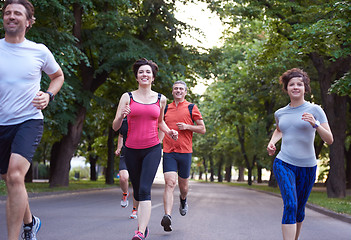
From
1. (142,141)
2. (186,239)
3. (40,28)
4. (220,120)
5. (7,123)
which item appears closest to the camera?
(7,123)

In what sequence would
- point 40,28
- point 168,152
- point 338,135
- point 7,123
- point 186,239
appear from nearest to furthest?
point 7,123
point 186,239
point 168,152
point 40,28
point 338,135

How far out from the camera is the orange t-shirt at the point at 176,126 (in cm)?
762

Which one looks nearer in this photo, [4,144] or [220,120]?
[4,144]

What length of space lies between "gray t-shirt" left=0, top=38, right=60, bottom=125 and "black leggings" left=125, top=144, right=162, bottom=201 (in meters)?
1.66

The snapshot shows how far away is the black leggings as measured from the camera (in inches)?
220

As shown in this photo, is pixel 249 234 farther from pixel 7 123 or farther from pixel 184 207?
pixel 7 123

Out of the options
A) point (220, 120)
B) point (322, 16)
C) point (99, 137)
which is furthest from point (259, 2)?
point (99, 137)

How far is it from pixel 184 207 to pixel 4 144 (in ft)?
14.9

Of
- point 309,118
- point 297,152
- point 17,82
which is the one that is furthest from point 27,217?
point 309,118

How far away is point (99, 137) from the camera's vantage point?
124 feet

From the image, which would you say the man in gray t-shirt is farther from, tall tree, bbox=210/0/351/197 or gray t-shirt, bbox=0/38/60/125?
tall tree, bbox=210/0/351/197

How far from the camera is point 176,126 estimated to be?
764 cm

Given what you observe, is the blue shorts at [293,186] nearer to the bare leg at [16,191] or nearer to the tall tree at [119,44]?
the bare leg at [16,191]

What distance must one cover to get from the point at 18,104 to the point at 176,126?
3705 mm
